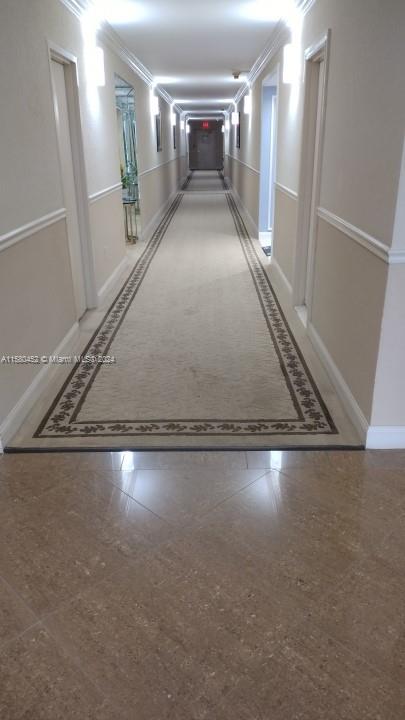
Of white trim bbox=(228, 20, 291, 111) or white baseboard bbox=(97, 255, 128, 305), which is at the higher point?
white trim bbox=(228, 20, 291, 111)

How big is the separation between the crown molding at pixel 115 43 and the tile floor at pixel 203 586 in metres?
3.43

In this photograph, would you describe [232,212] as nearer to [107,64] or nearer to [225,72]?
[225,72]

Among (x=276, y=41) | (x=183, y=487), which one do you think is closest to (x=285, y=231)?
(x=276, y=41)

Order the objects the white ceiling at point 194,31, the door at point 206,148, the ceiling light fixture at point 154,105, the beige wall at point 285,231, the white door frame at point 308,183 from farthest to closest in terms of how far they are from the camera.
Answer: the door at point 206,148 < the ceiling light fixture at point 154,105 < the beige wall at point 285,231 < the white ceiling at point 194,31 < the white door frame at point 308,183

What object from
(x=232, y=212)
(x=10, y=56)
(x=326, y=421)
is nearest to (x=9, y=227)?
(x=10, y=56)

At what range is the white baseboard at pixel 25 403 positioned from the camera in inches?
102

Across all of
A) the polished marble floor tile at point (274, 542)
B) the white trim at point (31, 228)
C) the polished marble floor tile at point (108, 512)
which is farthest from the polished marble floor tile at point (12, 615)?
the white trim at point (31, 228)

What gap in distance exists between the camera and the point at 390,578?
1.79 metres

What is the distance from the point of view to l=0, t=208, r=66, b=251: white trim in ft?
8.47

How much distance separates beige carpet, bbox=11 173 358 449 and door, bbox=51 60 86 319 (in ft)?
1.23

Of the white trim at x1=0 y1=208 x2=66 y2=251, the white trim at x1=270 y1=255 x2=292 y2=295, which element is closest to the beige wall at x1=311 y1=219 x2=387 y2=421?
the white trim at x1=270 y1=255 x2=292 y2=295

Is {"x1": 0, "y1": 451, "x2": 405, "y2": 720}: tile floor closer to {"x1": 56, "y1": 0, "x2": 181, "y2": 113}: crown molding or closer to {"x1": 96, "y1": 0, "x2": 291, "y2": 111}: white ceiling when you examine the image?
{"x1": 56, "y1": 0, "x2": 181, "y2": 113}: crown molding

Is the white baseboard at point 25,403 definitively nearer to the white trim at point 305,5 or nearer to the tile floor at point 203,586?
the tile floor at point 203,586

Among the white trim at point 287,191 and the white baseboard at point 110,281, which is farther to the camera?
the white baseboard at point 110,281
